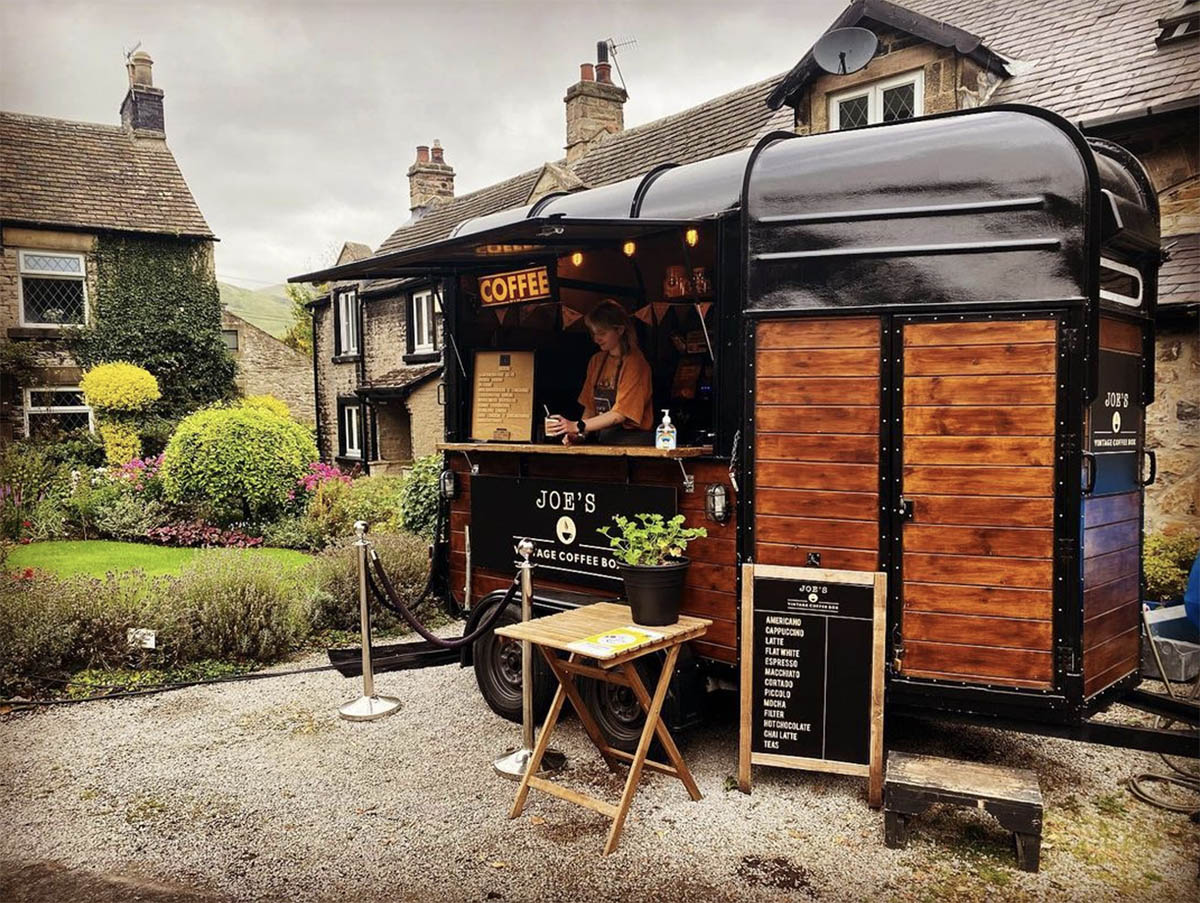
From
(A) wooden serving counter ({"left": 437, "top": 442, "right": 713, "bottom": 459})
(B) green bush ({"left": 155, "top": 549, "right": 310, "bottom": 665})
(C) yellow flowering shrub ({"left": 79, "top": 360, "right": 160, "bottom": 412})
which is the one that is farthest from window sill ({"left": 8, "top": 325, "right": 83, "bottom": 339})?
(A) wooden serving counter ({"left": 437, "top": 442, "right": 713, "bottom": 459})

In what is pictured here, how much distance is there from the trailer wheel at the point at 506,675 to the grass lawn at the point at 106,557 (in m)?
4.78

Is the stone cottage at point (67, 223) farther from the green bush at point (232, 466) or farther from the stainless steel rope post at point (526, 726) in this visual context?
the stainless steel rope post at point (526, 726)

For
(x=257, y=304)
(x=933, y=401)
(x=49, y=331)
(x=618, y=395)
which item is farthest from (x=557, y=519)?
(x=257, y=304)

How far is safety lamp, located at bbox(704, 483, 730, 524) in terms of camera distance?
5.05 metres

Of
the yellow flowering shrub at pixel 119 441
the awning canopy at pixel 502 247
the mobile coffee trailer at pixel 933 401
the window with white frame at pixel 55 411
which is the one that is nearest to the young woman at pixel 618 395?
the mobile coffee trailer at pixel 933 401

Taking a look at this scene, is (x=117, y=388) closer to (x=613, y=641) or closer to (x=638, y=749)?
(x=613, y=641)

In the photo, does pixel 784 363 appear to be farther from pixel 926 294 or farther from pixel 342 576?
pixel 342 576

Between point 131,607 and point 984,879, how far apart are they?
6.82 metres

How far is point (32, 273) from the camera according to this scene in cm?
2059

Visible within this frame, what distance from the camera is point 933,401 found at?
4484 mm

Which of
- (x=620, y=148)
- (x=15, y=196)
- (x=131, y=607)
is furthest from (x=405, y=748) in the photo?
(x=15, y=196)

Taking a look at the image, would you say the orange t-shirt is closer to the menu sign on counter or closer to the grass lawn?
the menu sign on counter

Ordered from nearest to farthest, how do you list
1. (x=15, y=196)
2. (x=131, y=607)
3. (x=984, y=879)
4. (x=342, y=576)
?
(x=984, y=879), (x=131, y=607), (x=342, y=576), (x=15, y=196)

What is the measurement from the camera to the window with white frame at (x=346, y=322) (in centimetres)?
2376
